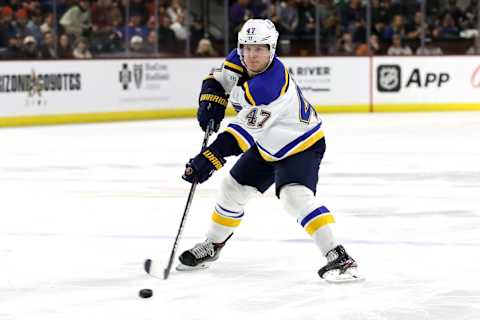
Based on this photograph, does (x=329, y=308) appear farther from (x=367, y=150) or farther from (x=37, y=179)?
(x=367, y=150)

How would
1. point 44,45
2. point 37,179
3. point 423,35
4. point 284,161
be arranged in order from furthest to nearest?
1. point 423,35
2. point 44,45
3. point 37,179
4. point 284,161

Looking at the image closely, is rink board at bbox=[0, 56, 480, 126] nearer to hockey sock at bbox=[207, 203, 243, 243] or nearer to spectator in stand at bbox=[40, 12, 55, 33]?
spectator in stand at bbox=[40, 12, 55, 33]

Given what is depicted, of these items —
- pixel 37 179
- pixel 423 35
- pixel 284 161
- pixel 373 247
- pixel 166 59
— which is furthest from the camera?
pixel 423 35

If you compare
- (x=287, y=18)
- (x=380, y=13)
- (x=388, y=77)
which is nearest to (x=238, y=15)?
(x=287, y=18)

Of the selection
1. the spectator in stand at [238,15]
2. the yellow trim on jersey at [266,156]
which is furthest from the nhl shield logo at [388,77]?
the yellow trim on jersey at [266,156]

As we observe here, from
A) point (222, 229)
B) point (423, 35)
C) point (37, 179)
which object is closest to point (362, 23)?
point (423, 35)

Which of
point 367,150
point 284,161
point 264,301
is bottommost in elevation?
point 367,150

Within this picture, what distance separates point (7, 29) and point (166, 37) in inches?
93.8

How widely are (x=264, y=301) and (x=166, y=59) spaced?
10.8 meters

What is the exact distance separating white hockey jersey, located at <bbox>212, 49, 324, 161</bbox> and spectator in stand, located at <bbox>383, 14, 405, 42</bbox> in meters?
11.6

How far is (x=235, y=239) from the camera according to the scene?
5359 millimetres

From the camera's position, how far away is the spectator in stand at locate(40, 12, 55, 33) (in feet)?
44.2

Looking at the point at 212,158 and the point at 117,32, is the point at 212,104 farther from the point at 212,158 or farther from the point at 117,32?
the point at 117,32

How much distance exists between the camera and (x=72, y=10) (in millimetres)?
13773
